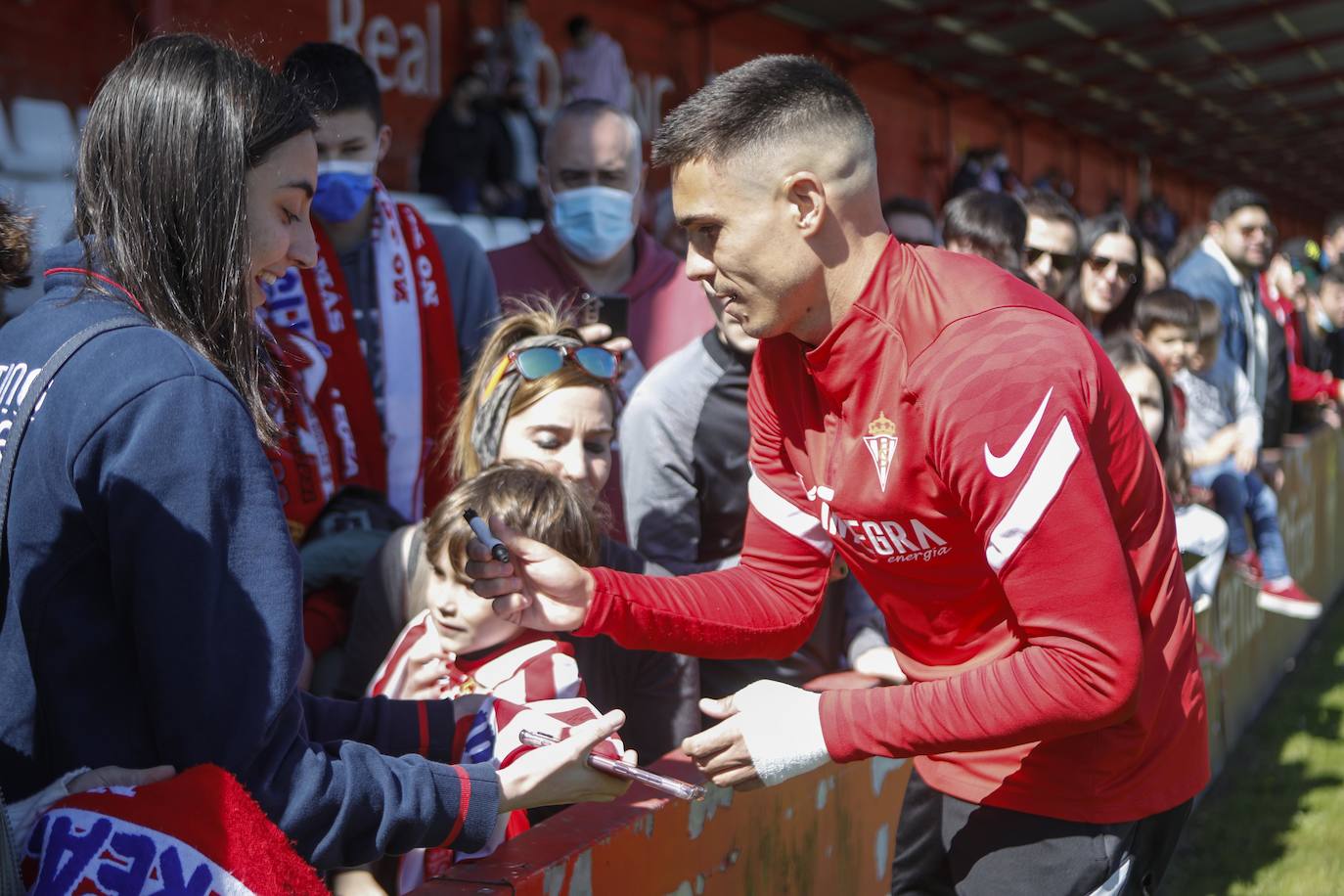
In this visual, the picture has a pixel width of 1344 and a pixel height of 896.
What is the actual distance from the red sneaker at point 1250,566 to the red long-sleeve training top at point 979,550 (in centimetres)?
399

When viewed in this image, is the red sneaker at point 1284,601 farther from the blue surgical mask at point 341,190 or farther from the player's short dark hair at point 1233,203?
the blue surgical mask at point 341,190

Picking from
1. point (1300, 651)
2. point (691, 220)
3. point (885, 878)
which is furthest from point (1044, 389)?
point (1300, 651)

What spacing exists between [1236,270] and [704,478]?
15.0 feet

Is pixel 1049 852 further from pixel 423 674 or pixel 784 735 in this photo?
pixel 423 674

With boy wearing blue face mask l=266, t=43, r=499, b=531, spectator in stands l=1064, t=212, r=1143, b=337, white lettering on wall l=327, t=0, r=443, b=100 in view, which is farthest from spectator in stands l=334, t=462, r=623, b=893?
white lettering on wall l=327, t=0, r=443, b=100

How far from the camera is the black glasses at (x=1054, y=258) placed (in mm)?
4480

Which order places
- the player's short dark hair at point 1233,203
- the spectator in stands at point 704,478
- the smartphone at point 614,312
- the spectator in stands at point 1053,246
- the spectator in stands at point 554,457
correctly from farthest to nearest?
the player's short dark hair at point 1233,203 < the spectator in stands at point 1053,246 < the smartphone at point 614,312 < the spectator in stands at point 704,478 < the spectator in stands at point 554,457

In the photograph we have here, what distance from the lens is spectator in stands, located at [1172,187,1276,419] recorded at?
6438 mm

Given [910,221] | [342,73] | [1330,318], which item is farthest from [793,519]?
[1330,318]

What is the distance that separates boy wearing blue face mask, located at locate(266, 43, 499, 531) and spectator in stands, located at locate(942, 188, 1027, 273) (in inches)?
60.3

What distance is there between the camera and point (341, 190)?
3.35 m

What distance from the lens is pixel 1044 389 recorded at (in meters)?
1.62

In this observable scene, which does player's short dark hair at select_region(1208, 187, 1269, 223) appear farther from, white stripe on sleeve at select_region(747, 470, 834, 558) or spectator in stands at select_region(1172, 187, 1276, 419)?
white stripe on sleeve at select_region(747, 470, 834, 558)

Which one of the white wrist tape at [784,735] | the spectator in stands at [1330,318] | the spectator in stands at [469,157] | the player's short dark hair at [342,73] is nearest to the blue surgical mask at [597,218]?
the player's short dark hair at [342,73]
